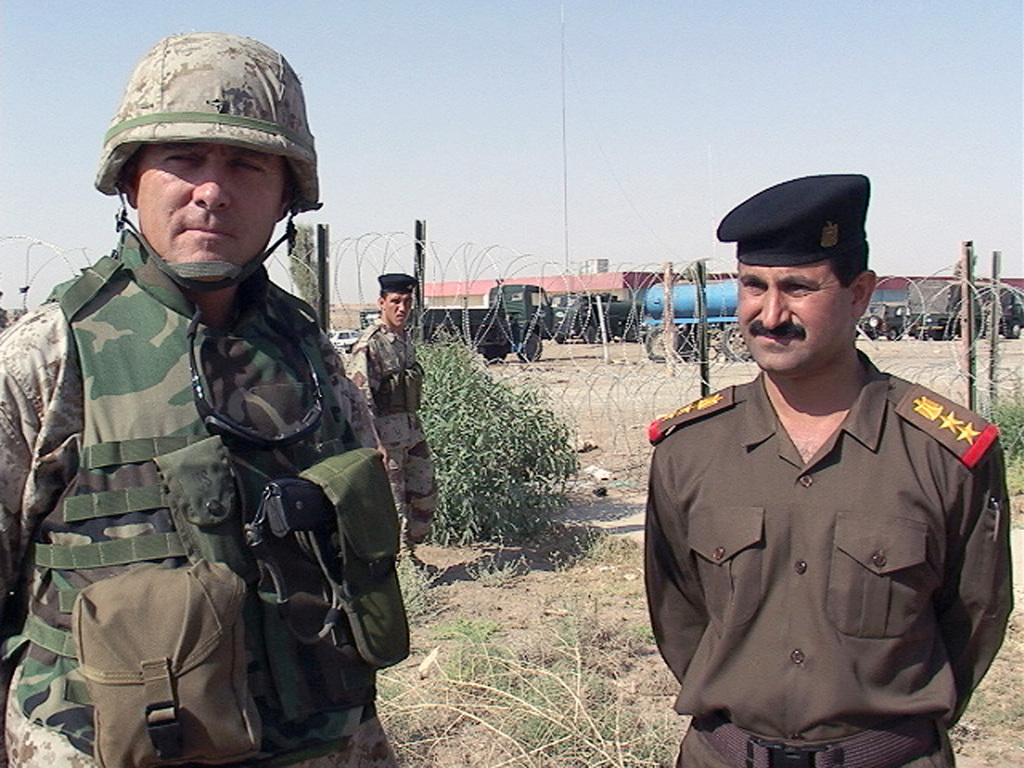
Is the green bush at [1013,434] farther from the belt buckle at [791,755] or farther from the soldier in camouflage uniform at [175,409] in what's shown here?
the soldier in camouflage uniform at [175,409]

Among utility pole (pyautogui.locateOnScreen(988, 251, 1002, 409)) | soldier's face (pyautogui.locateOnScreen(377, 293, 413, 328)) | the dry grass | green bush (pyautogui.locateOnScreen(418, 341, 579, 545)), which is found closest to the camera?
the dry grass

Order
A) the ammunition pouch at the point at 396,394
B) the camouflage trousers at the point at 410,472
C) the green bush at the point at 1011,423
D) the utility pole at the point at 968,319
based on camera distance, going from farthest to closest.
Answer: the green bush at the point at 1011,423 < the utility pole at the point at 968,319 < the ammunition pouch at the point at 396,394 < the camouflage trousers at the point at 410,472

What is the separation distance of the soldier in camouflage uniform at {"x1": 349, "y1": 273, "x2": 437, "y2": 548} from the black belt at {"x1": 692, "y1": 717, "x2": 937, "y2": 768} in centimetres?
412

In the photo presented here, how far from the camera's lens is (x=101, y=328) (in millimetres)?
Answer: 1703

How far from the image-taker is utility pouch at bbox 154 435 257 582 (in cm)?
164

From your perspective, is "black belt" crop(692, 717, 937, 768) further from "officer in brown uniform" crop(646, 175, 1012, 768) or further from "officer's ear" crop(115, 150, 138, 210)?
"officer's ear" crop(115, 150, 138, 210)

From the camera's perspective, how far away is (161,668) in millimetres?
1509

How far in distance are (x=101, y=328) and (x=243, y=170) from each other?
1.20 feet

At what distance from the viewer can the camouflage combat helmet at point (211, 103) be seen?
69.1 inches

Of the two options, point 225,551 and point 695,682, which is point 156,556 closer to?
point 225,551

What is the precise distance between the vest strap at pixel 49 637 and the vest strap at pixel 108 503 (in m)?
0.17

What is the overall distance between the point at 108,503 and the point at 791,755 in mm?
1242

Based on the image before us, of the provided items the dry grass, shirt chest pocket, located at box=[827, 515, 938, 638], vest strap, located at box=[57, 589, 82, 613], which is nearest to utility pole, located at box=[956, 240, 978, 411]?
the dry grass

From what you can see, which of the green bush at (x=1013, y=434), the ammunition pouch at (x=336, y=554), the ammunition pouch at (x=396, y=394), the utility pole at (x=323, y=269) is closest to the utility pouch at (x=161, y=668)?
the ammunition pouch at (x=336, y=554)
